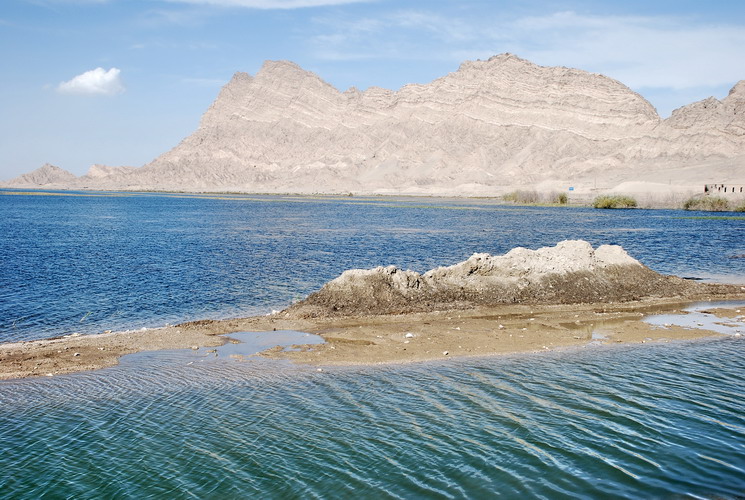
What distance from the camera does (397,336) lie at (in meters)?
16.1

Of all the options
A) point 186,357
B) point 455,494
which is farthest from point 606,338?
point 186,357

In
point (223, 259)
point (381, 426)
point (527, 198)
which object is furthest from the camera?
point (527, 198)

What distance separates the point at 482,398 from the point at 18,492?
25.5 feet

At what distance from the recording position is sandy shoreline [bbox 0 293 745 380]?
46.1 feet

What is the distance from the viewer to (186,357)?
14.3 m


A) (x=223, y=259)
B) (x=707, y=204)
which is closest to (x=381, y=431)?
(x=223, y=259)

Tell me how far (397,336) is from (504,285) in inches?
253

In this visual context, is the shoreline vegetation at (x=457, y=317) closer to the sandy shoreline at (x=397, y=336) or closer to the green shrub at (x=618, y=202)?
the sandy shoreline at (x=397, y=336)

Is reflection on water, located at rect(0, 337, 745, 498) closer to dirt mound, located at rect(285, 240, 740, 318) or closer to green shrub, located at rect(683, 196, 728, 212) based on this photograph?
dirt mound, located at rect(285, 240, 740, 318)

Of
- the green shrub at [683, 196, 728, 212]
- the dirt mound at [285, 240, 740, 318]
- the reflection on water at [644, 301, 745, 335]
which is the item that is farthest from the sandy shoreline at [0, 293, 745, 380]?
the green shrub at [683, 196, 728, 212]

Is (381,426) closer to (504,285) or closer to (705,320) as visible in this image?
(504,285)

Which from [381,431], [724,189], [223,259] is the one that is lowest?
[381,431]

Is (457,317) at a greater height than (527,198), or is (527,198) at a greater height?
(527,198)

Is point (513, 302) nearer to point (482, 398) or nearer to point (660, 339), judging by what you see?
point (660, 339)
